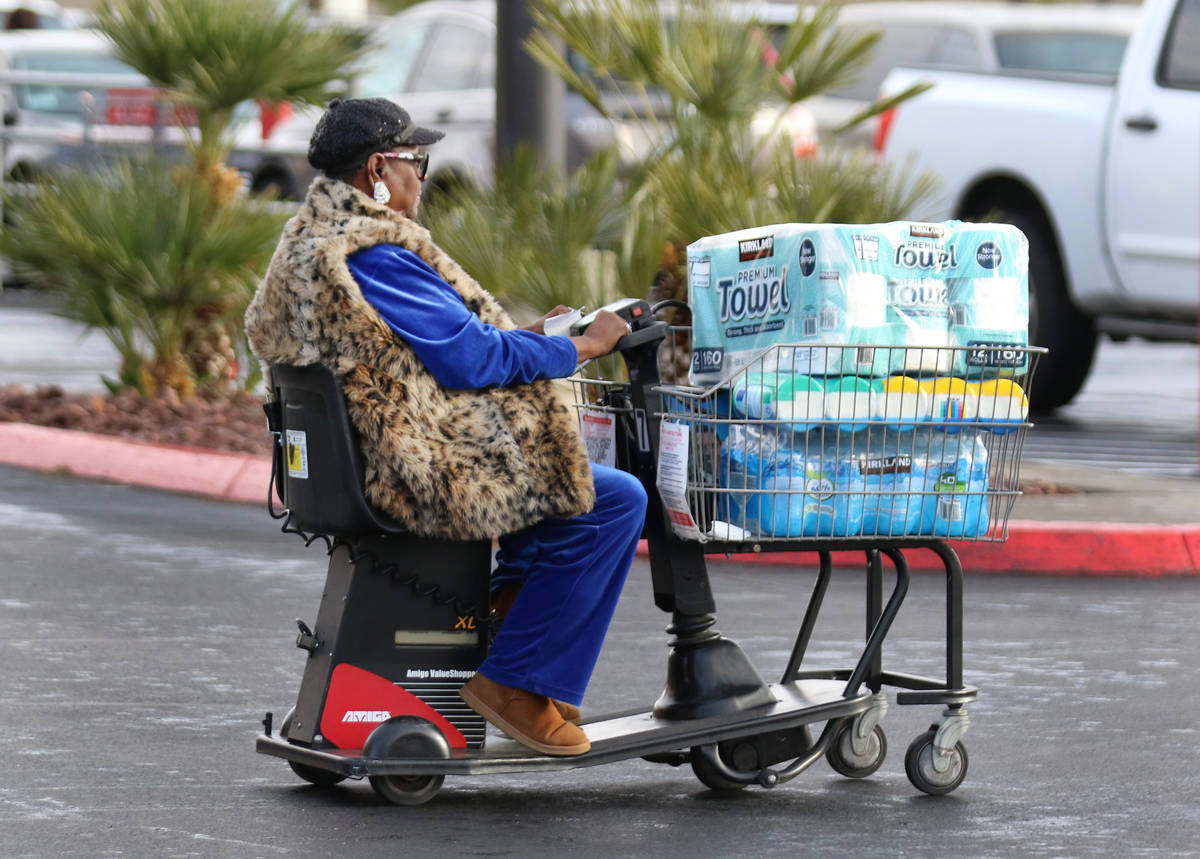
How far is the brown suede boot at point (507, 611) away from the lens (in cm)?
522

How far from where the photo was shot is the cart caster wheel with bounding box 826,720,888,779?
5.45 metres

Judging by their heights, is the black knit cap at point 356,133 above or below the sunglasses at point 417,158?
above

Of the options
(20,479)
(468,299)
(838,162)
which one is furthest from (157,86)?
(468,299)

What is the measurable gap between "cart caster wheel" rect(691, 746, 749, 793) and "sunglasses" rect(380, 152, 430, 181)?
57.8 inches

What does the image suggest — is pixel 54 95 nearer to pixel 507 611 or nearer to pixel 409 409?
pixel 507 611

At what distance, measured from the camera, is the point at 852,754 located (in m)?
5.47

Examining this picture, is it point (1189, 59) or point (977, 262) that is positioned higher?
point (1189, 59)

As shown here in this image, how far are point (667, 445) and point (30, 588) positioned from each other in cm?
355

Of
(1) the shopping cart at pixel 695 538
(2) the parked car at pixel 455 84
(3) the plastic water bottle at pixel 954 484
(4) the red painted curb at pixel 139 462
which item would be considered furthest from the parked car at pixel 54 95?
(3) the plastic water bottle at pixel 954 484

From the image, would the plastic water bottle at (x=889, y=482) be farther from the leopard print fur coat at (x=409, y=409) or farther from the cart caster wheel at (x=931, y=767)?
the leopard print fur coat at (x=409, y=409)

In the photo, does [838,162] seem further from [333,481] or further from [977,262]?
[333,481]

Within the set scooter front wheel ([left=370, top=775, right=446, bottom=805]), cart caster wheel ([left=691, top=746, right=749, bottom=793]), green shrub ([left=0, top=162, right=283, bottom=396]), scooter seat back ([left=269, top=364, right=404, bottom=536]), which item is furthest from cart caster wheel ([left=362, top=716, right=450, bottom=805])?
green shrub ([left=0, top=162, right=283, bottom=396])

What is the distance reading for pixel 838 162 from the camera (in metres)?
9.73

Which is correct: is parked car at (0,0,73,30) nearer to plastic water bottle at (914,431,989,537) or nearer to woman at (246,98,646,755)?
woman at (246,98,646,755)
